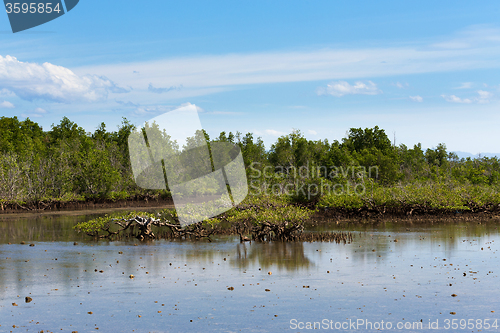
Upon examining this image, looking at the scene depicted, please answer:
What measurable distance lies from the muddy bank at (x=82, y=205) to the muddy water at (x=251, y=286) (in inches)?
825

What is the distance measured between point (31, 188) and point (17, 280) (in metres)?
31.3

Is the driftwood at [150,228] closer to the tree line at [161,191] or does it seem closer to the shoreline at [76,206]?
the tree line at [161,191]

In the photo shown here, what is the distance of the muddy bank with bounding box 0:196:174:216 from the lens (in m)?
39.8

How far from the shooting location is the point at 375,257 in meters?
16.3

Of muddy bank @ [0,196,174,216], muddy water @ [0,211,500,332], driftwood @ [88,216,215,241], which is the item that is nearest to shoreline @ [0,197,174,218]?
muddy bank @ [0,196,174,216]

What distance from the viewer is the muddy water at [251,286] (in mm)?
9297

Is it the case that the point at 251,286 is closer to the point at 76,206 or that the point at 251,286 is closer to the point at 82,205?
the point at 76,206

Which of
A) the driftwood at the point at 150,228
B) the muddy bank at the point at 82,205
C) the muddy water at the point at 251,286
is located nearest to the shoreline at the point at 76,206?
the muddy bank at the point at 82,205

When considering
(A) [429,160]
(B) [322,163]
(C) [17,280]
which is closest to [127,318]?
(C) [17,280]

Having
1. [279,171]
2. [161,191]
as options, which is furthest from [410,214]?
[161,191]

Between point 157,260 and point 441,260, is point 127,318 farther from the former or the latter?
point 441,260

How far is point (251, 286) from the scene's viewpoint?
39.8 ft

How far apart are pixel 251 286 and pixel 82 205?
3596 centimetres

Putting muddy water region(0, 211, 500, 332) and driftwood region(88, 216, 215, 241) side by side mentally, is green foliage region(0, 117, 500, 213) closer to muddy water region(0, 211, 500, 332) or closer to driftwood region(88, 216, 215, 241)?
driftwood region(88, 216, 215, 241)
